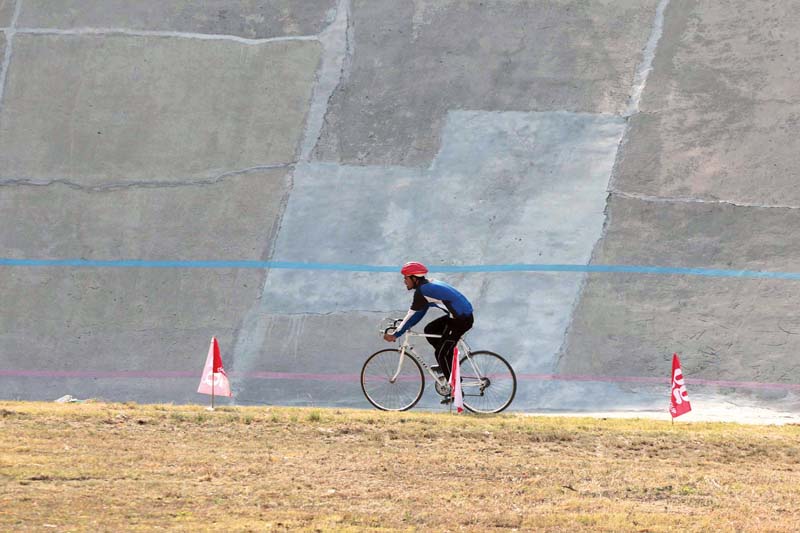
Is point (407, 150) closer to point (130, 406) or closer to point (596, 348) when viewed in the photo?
point (596, 348)

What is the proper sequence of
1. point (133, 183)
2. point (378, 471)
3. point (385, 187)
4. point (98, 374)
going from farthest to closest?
point (133, 183), point (385, 187), point (98, 374), point (378, 471)

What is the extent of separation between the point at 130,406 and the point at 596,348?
604cm

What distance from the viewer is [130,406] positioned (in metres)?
11.3

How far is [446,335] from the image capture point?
12.1 m

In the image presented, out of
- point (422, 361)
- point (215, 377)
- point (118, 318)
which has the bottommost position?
point (215, 377)

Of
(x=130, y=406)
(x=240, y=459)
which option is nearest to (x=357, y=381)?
(x=130, y=406)

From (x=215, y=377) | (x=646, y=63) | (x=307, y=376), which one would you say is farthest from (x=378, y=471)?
(x=646, y=63)

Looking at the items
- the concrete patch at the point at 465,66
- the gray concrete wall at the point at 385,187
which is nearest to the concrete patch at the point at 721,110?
the gray concrete wall at the point at 385,187

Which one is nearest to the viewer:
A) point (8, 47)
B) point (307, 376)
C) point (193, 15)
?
point (307, 376)

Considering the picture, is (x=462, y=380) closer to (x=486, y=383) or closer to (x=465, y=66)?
(x=486, y=383)

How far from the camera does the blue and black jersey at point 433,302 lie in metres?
11.8

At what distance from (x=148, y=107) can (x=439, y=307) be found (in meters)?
7.61

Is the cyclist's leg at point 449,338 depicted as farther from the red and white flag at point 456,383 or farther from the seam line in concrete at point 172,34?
the seam line in concrete at point 172,34

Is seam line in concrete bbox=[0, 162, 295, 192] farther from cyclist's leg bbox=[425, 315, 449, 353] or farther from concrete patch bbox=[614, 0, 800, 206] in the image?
cyclist's leg bbox=[425, 315, 449, 353]
